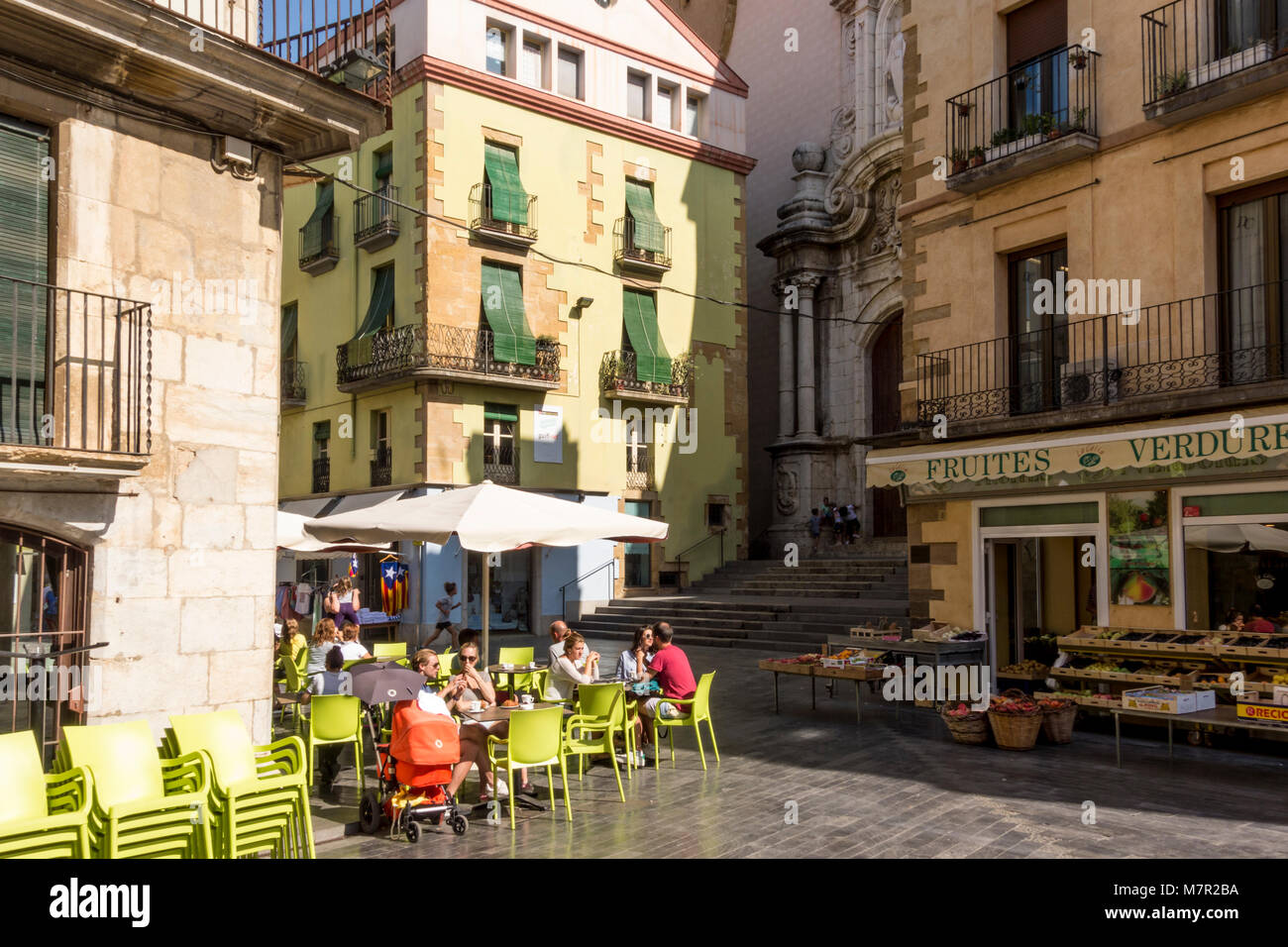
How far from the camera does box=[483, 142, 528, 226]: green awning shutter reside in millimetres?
23750

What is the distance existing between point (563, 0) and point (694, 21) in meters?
9.72

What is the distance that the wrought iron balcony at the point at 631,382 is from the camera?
25625mm

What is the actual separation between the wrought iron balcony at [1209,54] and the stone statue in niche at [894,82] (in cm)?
1324

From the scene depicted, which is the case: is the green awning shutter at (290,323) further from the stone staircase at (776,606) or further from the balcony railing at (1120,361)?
the balcony railing at (1120,361)

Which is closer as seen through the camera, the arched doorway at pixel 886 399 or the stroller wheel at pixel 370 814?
the stroller wheel at pixel 370 814

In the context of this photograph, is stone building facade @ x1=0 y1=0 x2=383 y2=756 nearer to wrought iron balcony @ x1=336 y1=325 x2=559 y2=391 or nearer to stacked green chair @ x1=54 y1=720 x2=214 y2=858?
stacked green chair @ x1=54 y1=720 x2=214 y2=858

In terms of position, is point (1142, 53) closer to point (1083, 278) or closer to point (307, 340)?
point (1083, 278)

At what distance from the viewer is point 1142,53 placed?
1230 cm

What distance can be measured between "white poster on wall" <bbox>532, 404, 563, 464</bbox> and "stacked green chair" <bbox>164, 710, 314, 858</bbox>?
17.7m

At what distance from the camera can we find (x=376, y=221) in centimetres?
2473

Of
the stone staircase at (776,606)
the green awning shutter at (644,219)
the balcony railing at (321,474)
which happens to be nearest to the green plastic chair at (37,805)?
the stone staircase at (776,606)

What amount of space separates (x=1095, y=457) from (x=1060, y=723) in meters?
2.97

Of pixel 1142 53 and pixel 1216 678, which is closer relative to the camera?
pixel 1216 678
